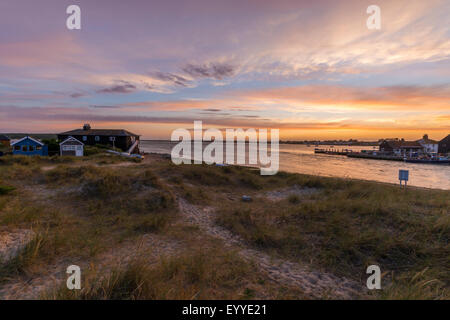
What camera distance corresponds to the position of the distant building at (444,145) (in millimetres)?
74438

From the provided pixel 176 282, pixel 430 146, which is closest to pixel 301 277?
pixel 176 282

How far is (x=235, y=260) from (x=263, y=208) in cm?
596

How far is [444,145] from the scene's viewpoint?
2972 inches

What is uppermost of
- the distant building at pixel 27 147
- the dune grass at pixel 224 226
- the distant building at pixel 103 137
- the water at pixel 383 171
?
the distant building at pixel 103 137

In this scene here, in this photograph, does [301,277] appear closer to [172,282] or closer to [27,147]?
[172,282]

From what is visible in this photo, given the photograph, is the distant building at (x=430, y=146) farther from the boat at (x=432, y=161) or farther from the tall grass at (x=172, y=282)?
the tall grass at (x=172, y=282)

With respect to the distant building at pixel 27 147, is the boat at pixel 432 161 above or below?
below

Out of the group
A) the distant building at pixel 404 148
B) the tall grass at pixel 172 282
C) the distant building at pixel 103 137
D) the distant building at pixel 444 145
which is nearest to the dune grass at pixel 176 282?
Answer: the tall grass at pixel 172 282

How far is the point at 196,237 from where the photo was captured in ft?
24.6

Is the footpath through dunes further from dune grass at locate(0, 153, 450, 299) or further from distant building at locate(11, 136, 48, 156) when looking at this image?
distant building at locate(11, 136, 48, 156)

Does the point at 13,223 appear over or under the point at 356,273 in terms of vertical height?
over

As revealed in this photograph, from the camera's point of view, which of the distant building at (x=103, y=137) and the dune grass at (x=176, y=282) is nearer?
the dune grass at (x=176, y=282)
